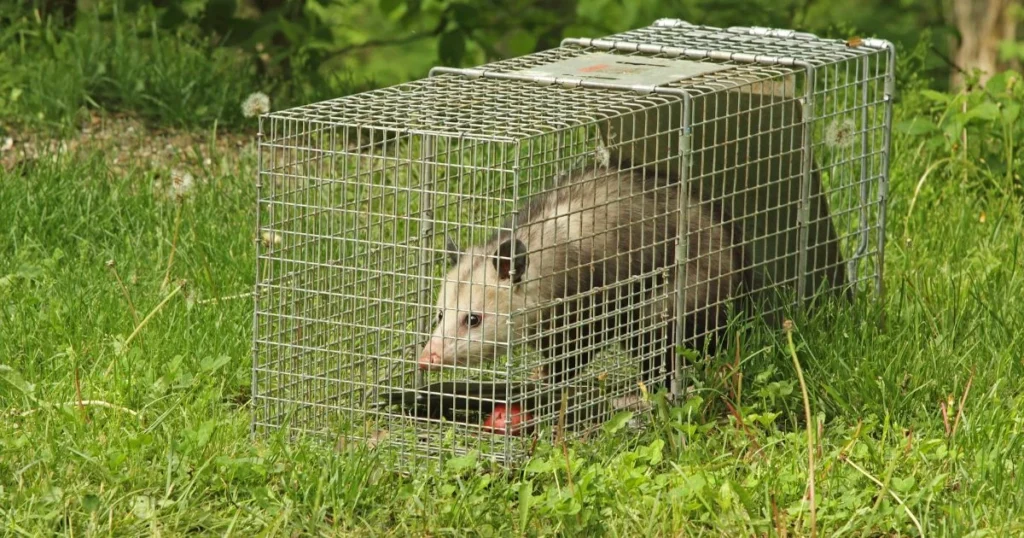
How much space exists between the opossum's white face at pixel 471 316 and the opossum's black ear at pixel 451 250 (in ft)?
0.03

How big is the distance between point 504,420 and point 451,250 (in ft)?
1.77

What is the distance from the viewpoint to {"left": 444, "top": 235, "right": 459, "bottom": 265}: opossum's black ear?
13.4ft

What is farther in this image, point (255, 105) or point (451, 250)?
point (255, 105)

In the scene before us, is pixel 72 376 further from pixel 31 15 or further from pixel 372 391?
pixel 31 15

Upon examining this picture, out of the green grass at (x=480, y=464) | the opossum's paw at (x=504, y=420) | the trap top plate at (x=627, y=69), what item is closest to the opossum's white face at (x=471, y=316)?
the opossum's paw at (x=504, y=420)

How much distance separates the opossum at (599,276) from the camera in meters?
4.05

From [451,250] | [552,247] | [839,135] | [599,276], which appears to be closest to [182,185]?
[451,250]

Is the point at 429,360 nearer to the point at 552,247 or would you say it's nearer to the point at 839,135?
the point at 552,247

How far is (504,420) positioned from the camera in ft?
13.0

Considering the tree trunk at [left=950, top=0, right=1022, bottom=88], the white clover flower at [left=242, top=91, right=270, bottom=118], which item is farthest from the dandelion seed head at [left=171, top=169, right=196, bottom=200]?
the tree trunk at [left=950, top=0, right=1022, bottom=88]

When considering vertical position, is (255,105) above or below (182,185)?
above

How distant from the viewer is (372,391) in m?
4.11

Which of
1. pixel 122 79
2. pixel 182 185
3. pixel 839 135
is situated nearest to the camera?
pixel 839 135

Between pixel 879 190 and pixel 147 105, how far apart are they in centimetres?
344
